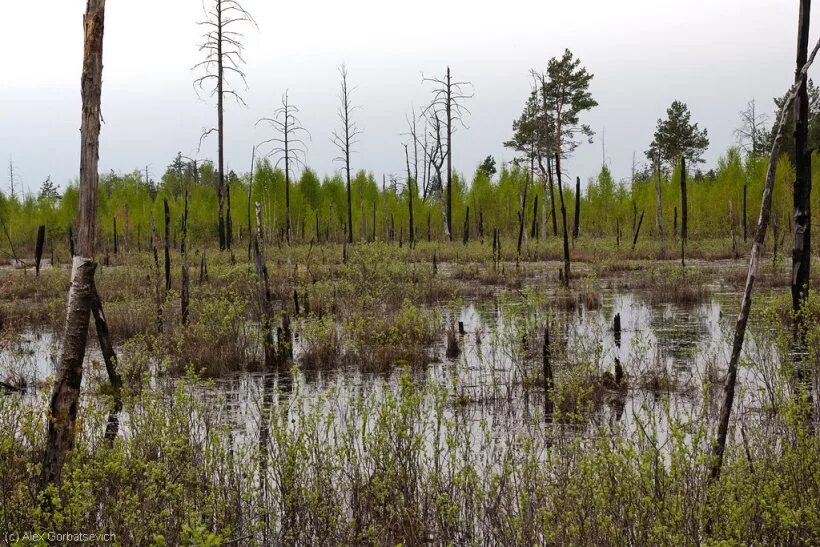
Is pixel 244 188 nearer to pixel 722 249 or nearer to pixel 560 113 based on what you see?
pixel 560 113

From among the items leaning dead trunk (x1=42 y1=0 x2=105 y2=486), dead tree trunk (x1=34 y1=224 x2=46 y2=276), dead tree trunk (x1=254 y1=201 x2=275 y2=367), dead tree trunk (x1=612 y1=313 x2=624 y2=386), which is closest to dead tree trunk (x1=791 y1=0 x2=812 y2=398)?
dead tree trunk (x1=612 y1=313 x2=624 y2=386)

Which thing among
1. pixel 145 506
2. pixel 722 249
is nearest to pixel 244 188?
pixel 722 249

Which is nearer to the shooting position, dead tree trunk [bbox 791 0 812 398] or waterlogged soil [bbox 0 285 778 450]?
waterlogged soil [bbox 0 285 778 450]

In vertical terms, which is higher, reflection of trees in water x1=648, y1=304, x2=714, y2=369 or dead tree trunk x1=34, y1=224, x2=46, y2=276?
dead tree trunk x1=34, y1=224, x2=46, y2=276

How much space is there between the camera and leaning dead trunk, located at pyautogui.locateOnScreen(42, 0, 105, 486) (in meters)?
4.89

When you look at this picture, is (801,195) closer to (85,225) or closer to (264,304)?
(264,304)

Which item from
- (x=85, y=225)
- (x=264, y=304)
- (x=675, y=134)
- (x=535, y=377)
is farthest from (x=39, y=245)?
(x=675, y=134)

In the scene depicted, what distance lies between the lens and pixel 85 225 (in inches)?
198

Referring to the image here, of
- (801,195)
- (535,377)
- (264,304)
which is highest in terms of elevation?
(801,195)

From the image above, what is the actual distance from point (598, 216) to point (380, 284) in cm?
3417

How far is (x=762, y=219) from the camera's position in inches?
169

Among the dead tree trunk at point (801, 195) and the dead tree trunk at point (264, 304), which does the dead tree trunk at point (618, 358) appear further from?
the dead tree trunk at point (264, 304)

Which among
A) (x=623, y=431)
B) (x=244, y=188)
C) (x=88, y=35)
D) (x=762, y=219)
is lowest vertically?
(x=623, y=431)

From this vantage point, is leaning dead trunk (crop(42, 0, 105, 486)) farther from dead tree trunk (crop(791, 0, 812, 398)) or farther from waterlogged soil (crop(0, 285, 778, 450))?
dead tree trunk (crop(791, 0, 812, 398))
